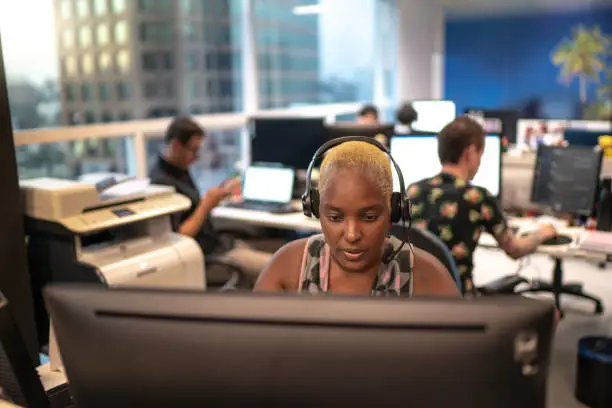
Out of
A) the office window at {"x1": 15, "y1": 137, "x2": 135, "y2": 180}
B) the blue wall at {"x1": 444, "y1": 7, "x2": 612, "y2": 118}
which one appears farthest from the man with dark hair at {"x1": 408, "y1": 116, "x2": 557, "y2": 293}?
the blue wall at {"x1": 444, "y1": 7, "x2": 612, "y2": 118}

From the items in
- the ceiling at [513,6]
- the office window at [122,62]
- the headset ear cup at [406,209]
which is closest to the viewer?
the headset ear cup at [406,209]

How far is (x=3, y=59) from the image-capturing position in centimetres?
233

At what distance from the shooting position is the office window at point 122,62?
13.1 feet

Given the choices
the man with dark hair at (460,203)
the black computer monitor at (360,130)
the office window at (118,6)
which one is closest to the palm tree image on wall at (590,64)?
the black computer monitor at (360,130)

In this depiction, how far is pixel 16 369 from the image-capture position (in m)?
0.94

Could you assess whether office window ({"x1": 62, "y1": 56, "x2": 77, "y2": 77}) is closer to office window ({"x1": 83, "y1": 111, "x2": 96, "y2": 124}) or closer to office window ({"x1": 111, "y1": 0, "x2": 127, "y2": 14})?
office window ({"x1": 83, "y1": 111, "x2": 96, "y2": 124})

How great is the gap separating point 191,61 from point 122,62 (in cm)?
73

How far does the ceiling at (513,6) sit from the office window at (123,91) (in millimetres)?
6268

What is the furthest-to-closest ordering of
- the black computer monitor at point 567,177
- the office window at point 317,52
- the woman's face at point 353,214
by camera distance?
the office window at point 317,52 < the black computer monitor at point 567,177 < the woman's face at point 353,214

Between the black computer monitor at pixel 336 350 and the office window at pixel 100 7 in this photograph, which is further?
the office window at pixel 100 7

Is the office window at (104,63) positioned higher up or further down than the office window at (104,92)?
higher up

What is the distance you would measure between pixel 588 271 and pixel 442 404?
14.4 ft

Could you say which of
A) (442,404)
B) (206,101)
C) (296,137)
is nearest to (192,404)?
(442,404)

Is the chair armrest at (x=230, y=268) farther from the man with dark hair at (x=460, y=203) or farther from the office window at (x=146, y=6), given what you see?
the office window at (x=146, y=6)
